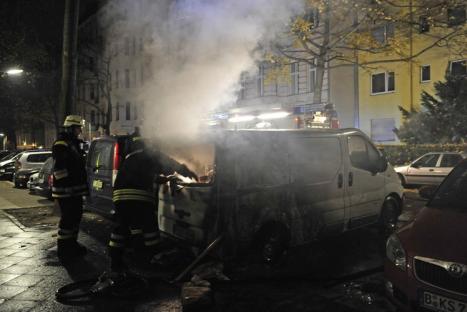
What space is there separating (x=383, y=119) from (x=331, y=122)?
13.8 metres

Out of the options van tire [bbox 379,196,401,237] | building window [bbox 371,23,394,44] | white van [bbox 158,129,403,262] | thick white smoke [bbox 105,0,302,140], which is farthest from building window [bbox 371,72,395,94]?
white van [bbox 158,129,403,262]

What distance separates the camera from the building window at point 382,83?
23.2 m

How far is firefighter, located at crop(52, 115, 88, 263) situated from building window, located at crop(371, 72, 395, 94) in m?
20.2

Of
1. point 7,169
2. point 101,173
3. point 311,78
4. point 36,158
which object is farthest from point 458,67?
point 7,169

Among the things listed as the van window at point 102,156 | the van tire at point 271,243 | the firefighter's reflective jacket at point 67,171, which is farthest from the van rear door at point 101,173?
the van tire at point 271,243

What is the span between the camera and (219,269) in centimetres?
550

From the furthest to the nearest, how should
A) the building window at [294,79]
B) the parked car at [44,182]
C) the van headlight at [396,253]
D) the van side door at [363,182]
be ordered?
the building window at [294,79], the parked car at [44,182], the van side door at [363,182], the van headlight at [396,253]

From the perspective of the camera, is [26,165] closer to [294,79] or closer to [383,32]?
[294,79]

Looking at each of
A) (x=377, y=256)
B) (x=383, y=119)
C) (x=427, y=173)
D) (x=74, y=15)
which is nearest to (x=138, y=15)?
(x=74, y=15)

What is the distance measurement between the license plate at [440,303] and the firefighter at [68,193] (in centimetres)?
459

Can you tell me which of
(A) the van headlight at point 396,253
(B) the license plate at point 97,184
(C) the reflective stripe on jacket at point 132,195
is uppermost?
(C) the reflective stripe on jacket at point 132,195

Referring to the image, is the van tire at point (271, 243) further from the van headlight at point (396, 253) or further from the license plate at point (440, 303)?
the license plate at point (440, 303)

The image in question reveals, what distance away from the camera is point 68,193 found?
623 cm

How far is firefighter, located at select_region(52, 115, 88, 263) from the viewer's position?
617cm
